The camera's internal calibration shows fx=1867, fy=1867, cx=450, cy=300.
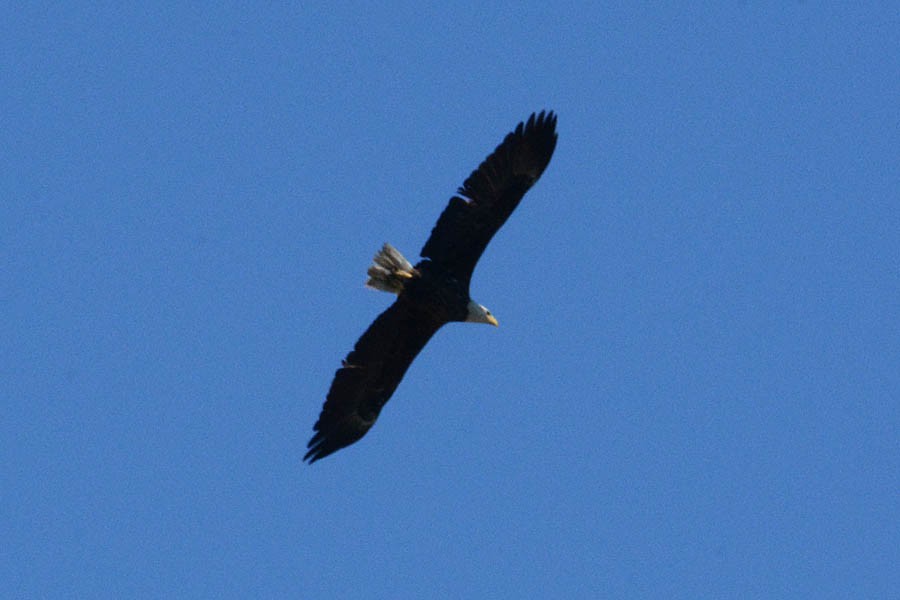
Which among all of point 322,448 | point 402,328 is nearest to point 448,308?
point 402,328

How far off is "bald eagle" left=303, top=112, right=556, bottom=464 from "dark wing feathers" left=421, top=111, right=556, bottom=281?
1 centimetres

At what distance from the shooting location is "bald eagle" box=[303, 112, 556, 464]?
1922cm

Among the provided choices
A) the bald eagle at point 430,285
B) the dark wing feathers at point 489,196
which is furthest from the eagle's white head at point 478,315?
the dark wing feathers at point 489,196

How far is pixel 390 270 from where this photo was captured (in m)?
19.5

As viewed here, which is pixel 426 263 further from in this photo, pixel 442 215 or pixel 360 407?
pixel 360 407

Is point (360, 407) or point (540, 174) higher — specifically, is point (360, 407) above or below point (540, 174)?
below

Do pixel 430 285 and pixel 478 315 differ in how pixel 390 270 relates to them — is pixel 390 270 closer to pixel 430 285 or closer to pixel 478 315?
pixel 430 285

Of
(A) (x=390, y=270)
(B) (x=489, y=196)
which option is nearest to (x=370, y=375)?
(A) (x=390, y=270)

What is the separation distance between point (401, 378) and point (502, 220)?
2.10 meters

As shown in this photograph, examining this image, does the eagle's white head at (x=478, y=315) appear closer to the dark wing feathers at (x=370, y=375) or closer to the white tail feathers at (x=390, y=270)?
the dark wing feathers at (x=370, y=375)

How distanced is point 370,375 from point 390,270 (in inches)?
47.9

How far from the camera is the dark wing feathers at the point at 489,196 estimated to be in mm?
19188

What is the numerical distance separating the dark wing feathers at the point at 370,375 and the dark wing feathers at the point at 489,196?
0.84m

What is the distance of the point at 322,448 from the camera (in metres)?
19.8
